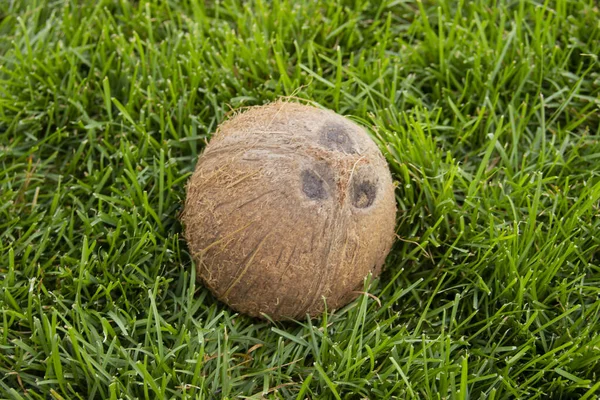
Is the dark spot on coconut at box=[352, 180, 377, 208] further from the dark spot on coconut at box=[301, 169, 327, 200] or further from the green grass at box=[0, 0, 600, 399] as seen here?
the green grass at box=[0, 0, 600, 399]

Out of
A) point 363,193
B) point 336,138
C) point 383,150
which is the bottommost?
point 383,150

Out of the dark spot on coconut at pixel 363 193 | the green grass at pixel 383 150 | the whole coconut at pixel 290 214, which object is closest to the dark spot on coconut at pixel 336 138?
the whole coconut at pixel 290 214

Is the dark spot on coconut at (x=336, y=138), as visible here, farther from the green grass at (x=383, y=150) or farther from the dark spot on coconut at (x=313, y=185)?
the green grass at (x=383, y=150)

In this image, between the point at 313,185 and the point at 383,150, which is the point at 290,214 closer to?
the point at 313,185

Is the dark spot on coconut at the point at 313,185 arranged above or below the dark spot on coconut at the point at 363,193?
above

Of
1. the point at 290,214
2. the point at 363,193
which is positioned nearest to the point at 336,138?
the point at 363,193
